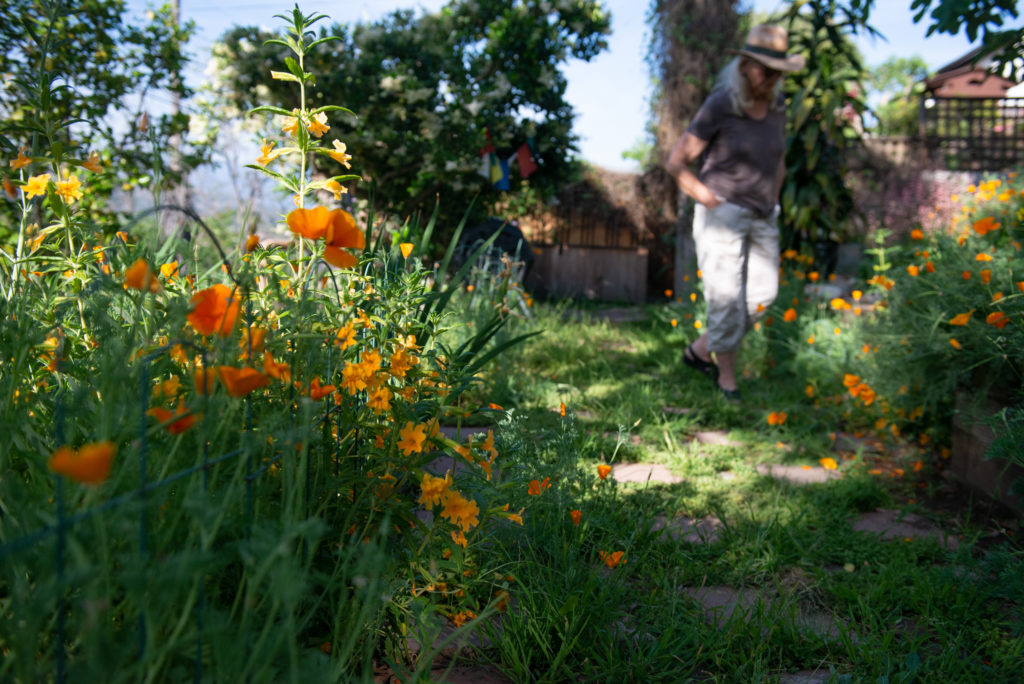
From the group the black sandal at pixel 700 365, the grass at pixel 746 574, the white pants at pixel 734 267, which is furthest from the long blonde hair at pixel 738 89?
the grass at pixel 746 574

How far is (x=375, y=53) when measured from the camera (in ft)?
20.4

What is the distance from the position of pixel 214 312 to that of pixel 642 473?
72.4 inches

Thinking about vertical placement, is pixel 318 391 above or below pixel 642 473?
above

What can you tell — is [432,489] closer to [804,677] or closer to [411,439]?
[411,439]

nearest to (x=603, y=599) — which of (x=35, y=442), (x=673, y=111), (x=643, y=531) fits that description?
(x=643, y=531)

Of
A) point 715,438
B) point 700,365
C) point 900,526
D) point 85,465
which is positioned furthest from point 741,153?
point 85,465

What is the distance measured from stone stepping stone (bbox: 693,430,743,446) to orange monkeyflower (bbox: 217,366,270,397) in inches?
91.4

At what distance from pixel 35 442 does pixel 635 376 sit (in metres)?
3.18

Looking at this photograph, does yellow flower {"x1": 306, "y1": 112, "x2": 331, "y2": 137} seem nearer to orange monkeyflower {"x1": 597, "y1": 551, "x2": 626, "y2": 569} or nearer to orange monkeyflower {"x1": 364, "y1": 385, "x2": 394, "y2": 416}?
orange monkeyflower {"x1": 364, "y1": 385, "x2": 394, "y2": 416}

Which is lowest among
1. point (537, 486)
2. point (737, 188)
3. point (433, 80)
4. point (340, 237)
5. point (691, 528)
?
point (691, 528)

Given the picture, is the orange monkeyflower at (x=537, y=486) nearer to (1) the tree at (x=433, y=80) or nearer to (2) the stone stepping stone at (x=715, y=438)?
(2) the stone stepping stone at (x=715, y=438)

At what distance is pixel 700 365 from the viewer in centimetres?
397

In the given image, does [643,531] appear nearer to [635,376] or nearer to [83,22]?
[635,376]

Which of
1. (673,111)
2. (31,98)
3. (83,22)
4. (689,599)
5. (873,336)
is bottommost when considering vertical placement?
(689,599)
